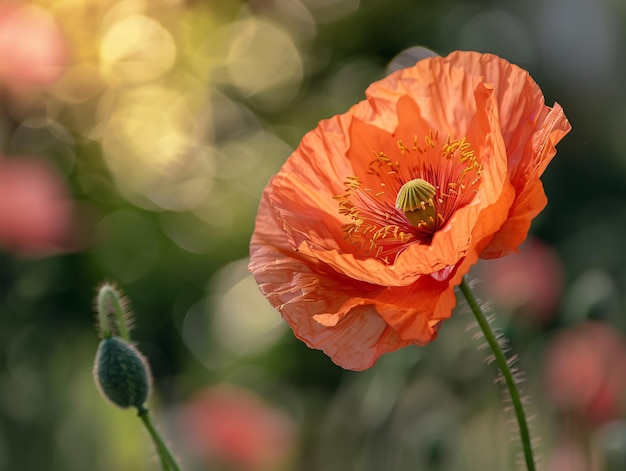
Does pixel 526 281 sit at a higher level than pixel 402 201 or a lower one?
lower

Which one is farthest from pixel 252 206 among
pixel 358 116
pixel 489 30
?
pixel 358 116

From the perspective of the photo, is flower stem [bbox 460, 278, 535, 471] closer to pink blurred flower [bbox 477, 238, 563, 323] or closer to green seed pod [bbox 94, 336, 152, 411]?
green seed pod [bbox 94, 336, 152, 411]

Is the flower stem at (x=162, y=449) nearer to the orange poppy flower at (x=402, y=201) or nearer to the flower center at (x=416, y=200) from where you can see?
the orange poppy flower at (x=402, y=201)

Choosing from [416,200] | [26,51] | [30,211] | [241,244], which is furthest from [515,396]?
[241,244]

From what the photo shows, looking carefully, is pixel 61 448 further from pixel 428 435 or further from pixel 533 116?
pixel 533 116

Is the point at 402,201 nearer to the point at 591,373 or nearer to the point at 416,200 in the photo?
the point at 416,200
